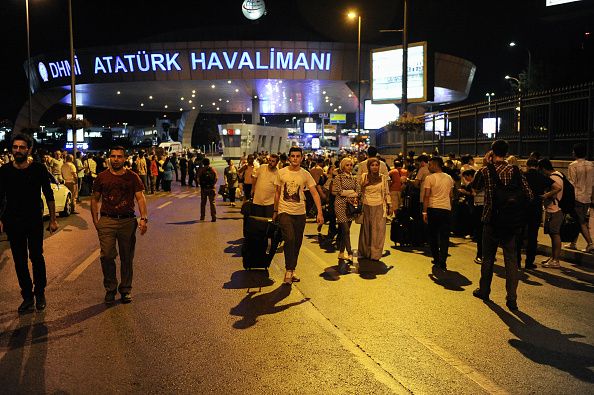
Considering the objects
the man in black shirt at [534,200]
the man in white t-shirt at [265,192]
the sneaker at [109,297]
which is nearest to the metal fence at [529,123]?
the man in black shirt at [534,200]

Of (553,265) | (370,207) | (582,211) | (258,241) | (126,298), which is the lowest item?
(553,265)

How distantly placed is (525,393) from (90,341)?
3766 mm

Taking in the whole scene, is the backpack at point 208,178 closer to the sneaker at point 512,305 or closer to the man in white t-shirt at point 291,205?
the man in white t-shirt at point 291,205

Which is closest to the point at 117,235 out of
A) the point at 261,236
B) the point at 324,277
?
the point at 261,236

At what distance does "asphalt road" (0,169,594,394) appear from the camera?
469cm

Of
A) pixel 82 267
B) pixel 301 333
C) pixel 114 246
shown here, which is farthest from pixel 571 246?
pixel 82 267

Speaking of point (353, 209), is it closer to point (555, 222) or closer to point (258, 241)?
point (258, 241)

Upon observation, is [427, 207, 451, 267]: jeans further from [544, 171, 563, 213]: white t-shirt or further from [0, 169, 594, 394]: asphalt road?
[544, 171, 563, 213]: white t-shirt

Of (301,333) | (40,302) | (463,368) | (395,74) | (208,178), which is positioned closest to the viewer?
(463,368)

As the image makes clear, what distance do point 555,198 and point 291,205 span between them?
431 cm

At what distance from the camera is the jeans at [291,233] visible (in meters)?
8.44

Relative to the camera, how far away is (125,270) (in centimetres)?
732

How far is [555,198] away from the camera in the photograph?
9.70 meters

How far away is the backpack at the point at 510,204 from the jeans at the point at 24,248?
525 cm
